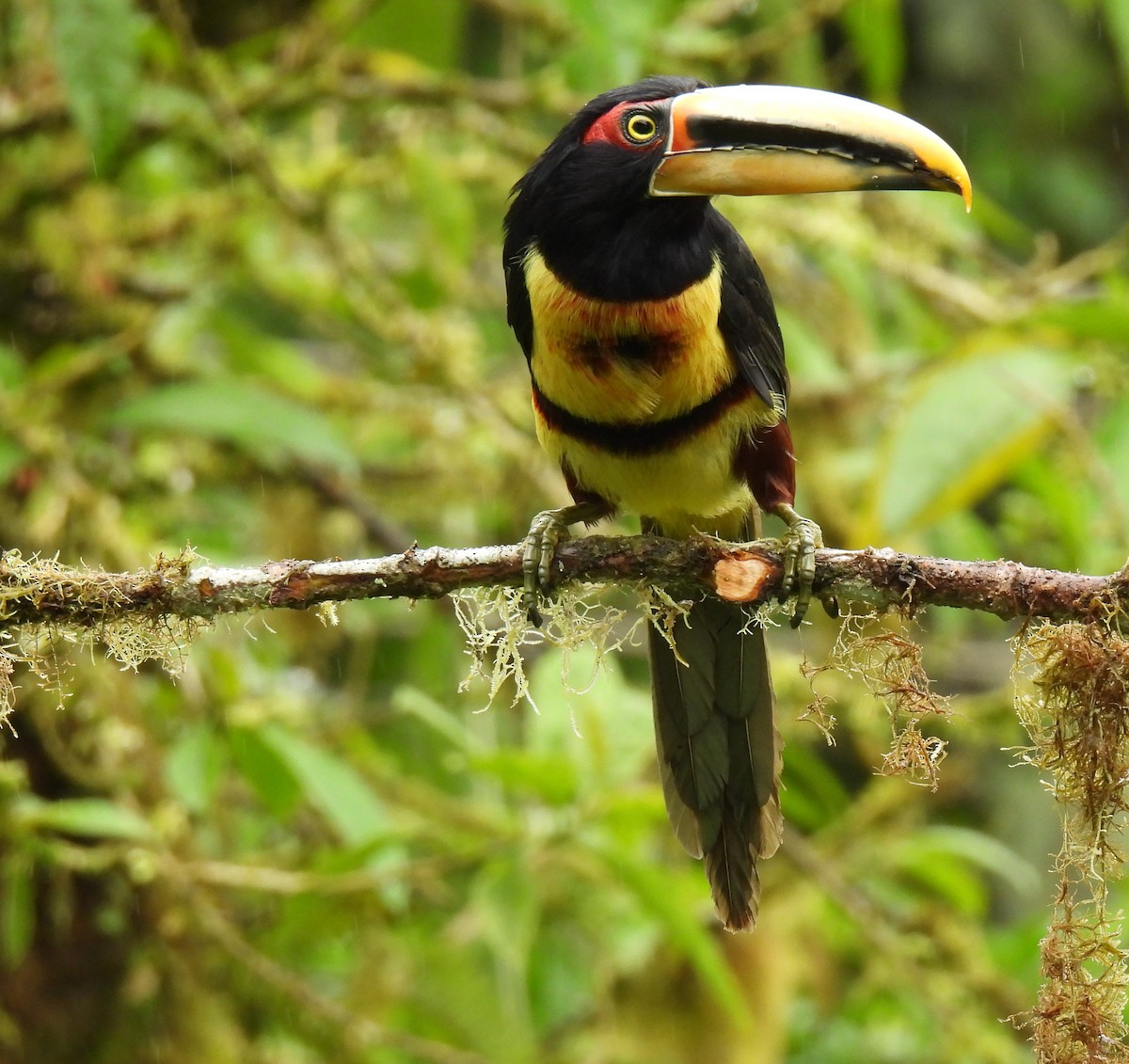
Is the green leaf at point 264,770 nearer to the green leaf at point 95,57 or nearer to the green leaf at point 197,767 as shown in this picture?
the green leaf at point 197,767

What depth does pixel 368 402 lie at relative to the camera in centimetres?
432

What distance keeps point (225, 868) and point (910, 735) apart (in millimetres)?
1827

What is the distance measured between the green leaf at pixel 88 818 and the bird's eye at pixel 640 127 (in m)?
1.65

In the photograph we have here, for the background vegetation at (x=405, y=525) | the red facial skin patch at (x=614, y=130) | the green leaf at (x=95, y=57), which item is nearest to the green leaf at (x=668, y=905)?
the background vegetation at (x=405, y=525)

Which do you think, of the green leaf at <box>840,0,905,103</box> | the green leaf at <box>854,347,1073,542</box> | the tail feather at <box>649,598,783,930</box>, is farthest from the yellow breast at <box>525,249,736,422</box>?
the green leaf at <box>840,0,905,103</box>

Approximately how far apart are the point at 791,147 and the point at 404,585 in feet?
3.78

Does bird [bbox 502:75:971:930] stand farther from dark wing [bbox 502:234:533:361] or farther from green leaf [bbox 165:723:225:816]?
green leaf [bbox 165:723:225:816]

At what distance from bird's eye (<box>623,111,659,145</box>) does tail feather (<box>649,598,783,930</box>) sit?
87 cm

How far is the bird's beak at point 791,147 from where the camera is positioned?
8.35ft

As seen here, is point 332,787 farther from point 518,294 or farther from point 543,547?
point 518,294

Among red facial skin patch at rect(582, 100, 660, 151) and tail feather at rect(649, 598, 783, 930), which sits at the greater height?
red facial skin patch at rect(582, 100, 660, 151)

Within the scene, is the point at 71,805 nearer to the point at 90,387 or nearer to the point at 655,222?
the point at 90,387

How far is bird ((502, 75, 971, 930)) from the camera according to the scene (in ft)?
8.73

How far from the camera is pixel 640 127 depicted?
2.79m
